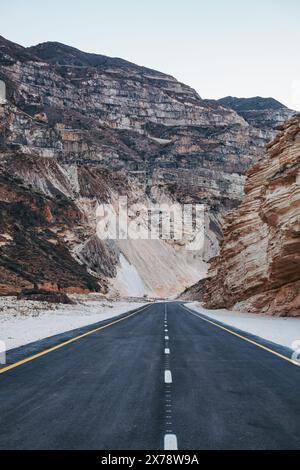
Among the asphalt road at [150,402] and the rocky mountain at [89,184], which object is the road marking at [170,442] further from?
the rocky mountain at [89,184]

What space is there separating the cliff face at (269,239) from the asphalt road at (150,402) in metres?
18.0

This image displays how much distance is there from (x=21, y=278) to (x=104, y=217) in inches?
2190

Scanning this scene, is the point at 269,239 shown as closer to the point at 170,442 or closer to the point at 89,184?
the point at 170,442

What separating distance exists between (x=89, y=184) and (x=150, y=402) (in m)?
103

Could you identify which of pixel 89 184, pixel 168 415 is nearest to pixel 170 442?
pixel 168 415

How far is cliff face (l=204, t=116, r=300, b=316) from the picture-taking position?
28.5 m

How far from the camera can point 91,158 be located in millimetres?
140125

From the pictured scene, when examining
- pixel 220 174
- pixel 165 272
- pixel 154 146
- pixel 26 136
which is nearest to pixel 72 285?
pixel 165 272

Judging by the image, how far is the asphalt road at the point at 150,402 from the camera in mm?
4961

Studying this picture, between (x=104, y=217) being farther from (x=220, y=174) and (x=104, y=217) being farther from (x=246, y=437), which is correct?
(x=246, y=437)

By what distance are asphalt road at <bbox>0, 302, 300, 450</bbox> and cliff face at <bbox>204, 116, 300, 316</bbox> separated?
18.0 m

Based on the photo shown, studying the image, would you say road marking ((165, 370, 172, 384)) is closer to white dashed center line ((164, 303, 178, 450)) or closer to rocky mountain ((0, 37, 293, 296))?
white dashed center line ((164, 303, 178, 450))

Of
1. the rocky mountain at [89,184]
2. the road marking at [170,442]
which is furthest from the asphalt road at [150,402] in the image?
the rocky mountain at [89,184]

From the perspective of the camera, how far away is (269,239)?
32.8 m
